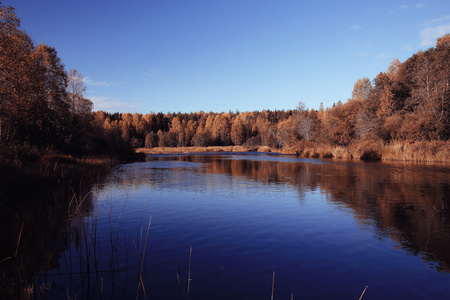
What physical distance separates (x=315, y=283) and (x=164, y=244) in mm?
4052

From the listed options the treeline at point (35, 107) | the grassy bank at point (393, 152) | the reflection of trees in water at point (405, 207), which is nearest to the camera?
the reflection of trees in water at point (405, 207)

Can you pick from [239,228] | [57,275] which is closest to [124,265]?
[57,275]

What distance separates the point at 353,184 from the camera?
18891mm

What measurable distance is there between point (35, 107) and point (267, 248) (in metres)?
24.8

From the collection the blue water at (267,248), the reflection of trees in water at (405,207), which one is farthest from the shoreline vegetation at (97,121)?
the reflection of trees in water at (405,207)

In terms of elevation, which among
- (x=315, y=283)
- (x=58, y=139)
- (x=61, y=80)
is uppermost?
(x=61, y=80)

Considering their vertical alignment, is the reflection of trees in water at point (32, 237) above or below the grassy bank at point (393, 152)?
below

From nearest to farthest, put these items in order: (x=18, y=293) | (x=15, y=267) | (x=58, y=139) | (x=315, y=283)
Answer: (x=18, y=293) → (x=315, y=283) → (x=15, y=267) → (x=58, y=139)

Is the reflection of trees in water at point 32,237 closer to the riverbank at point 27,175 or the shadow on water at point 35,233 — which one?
the shadow on water at point 35,233

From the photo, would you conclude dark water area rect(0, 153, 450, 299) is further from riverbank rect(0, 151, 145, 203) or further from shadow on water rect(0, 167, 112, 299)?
riverbank rect(0, 151, 145, 203)

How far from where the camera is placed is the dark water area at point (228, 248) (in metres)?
5.50

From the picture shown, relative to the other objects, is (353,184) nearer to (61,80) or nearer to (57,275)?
(57,275)

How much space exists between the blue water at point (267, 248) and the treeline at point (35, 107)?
10428 millimetres

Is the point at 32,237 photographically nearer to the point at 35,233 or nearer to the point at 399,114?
the point at 35,233
